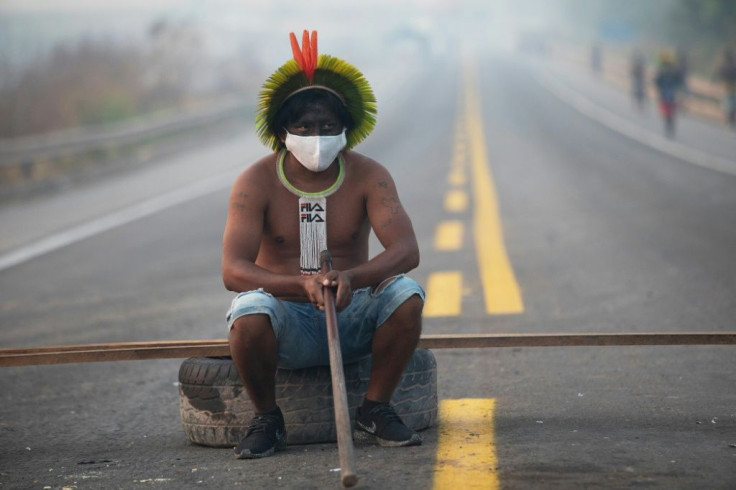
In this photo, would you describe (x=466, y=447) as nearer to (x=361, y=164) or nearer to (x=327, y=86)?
(x=361, y=164)

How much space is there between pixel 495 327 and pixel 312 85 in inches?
115

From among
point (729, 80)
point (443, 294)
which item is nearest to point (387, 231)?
point (443, 294)

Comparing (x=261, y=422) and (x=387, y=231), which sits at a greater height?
(x=387, y=231)

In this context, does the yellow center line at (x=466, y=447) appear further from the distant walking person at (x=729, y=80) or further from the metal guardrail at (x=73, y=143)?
the distant walking person at (x=729, y=80)

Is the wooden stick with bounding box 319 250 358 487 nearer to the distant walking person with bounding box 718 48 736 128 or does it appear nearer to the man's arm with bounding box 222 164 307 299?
the man's arm with bounding box 222 164 307 299

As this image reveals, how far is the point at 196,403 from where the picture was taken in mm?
4859

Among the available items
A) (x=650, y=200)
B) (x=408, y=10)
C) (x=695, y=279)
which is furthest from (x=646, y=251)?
(x=408, y=10)

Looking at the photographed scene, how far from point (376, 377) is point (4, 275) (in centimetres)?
758

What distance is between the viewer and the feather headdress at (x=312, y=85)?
4.93 m

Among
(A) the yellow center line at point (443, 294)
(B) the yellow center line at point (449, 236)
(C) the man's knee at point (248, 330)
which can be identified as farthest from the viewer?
(B) the yellow center line at point (449, 236)

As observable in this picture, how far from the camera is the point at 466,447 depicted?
14.7 feet

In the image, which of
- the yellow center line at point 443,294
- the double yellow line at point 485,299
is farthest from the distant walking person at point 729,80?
the yellow center line at point 443,294

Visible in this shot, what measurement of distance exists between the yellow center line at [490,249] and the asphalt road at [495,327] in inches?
4.8

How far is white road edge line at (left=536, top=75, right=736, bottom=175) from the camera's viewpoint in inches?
796
